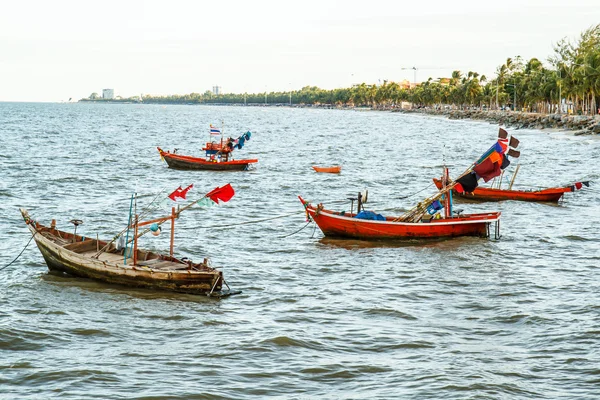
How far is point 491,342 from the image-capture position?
18062 millimetres

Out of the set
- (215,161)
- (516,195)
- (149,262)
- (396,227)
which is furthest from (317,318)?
(215,161)

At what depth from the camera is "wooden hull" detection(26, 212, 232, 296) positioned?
21453mm

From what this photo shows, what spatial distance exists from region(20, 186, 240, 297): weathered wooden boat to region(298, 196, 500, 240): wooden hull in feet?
27.6

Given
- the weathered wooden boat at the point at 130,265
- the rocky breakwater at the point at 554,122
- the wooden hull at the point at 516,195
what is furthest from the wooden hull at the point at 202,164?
the rocky breakwater at the point at 554,122

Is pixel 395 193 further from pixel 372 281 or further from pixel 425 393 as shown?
pixel 425 393

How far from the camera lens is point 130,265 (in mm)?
22047

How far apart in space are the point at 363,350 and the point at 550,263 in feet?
38.8

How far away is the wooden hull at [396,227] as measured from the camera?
29656 millimetres

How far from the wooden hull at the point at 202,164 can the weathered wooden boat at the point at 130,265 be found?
107 ft

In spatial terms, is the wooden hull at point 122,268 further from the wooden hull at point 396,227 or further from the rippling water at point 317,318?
the wooden hull at point 396,227

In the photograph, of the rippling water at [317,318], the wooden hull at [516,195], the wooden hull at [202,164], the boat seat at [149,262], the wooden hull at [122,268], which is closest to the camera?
the rippling water at [317,318]

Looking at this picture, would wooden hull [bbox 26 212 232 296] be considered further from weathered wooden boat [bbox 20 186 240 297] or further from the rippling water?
the rippling water

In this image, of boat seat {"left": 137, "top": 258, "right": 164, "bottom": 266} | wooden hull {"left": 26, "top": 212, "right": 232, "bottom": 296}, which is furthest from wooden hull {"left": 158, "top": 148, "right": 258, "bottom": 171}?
boat seat {"left": 137, "top": 258, "right": 164, "bottom": 266}

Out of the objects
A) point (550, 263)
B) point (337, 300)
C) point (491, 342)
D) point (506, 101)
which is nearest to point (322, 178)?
point (550, 263)
